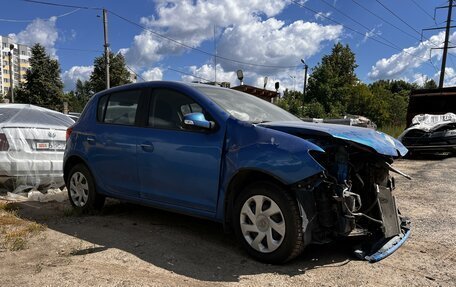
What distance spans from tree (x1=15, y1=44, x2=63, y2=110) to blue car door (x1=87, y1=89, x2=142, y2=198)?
158ft

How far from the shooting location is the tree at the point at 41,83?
50.7 m

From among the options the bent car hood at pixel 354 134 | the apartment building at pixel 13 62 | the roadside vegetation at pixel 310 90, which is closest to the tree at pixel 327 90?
the roadside vegetation at pixel 310 90

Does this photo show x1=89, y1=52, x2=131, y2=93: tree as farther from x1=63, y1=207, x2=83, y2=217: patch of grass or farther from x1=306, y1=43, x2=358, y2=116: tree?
x1=63, y1=207, x2=83, y2=217: patch of grass

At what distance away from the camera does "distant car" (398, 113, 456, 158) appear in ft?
43.5

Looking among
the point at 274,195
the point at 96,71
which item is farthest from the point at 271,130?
the point at 96,71

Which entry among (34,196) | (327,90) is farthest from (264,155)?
(327,90)

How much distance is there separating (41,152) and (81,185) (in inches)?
74.8

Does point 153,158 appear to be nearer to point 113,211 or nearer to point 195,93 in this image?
point 195,93

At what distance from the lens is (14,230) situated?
5.24m

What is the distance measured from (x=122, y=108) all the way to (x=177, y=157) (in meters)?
1.38

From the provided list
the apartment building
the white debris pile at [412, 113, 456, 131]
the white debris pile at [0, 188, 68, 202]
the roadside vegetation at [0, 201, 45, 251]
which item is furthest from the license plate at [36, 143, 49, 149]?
the apartment building

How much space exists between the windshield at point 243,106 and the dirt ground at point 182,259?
139 cm

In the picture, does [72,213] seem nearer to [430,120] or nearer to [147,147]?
[147,147]

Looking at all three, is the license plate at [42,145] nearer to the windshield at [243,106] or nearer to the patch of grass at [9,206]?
the patch of grass at [9,206]
